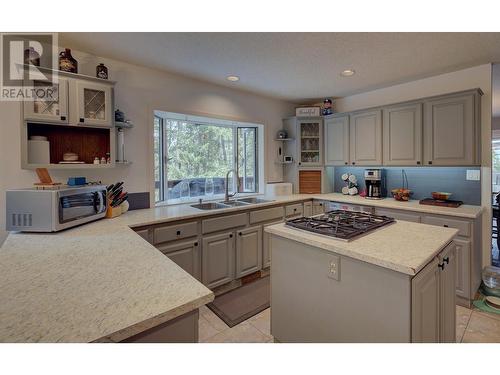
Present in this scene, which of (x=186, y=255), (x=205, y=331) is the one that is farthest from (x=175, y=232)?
(x=205, y=331)

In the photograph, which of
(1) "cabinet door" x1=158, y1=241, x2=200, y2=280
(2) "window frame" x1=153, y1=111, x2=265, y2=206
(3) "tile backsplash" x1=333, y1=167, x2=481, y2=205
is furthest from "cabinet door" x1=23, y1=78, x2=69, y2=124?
(3) "tile backsplash" x1=333, y1=167, x2=481, y2=205

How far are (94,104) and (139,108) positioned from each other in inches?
22.5

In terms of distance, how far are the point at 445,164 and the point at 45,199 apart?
3.73 meters

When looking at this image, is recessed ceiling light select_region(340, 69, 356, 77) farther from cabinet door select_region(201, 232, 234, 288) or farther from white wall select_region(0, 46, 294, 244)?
cabinet door select_region(201, 232, 234, 288)

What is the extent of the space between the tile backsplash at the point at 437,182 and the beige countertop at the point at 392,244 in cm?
165

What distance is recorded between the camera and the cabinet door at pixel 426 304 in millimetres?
1203

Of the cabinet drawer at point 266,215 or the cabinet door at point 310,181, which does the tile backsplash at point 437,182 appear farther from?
the cabinet drawer at point 266,215

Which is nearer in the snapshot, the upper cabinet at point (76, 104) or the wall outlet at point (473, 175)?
the upper cabinet at point (76, 104)

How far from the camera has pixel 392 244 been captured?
4.71 ft

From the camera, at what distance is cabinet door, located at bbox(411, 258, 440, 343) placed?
3.95 feet

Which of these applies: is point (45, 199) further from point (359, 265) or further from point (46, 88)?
point (359, 265)

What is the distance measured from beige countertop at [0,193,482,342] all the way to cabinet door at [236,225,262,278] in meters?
1.36

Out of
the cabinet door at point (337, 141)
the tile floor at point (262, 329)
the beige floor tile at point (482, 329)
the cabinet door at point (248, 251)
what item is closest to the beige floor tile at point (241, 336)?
the tile floor at point (262, 329)
